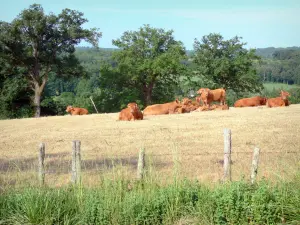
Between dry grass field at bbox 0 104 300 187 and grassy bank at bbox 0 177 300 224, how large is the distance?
0.57 meters

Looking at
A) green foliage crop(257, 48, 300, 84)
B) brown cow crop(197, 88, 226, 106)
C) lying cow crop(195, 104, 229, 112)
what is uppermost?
green foliage crop(257, 48, 300, 84)

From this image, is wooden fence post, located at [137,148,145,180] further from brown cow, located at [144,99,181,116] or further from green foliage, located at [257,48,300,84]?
green foliage, located at [257,48,300,84]

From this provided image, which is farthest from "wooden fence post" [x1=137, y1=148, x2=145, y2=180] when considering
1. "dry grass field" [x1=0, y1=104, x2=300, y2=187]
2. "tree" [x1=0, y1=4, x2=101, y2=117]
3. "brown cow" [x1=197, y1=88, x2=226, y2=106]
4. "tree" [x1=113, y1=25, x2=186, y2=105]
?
"tree" [x1=113, y1=25, x2=186, y2=105]

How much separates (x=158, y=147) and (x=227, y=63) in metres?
32.8

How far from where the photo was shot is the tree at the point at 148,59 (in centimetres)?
4278

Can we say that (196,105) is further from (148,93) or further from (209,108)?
(148,93)

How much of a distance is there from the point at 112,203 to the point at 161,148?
4.90 meters

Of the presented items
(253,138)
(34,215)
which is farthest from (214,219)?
(253,138)

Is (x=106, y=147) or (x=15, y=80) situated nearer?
(x=106, y=147)

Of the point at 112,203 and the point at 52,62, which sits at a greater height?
the point at 52,62

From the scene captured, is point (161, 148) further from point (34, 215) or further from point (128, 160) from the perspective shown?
point (34, 215)

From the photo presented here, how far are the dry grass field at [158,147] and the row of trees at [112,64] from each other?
A: 17833 millimetres

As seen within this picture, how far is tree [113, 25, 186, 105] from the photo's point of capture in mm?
42784

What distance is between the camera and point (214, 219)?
22.2 ft
